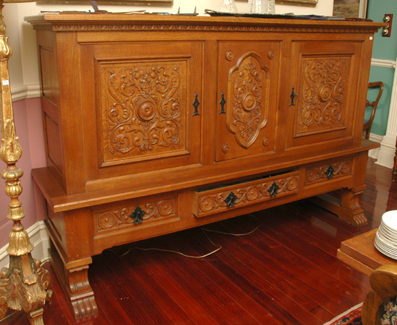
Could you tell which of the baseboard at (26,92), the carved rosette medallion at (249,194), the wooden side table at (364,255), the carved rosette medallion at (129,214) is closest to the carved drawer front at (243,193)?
the carved rosette medallion at (249,194)

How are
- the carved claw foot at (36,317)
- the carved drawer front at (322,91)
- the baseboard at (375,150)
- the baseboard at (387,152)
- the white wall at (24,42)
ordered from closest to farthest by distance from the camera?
the carved claw foot at (36,317)
the white wall at (24,42)
the carved drawer front at (322,91)
the baseboard at (387,152)
the baseboard at (375,150)

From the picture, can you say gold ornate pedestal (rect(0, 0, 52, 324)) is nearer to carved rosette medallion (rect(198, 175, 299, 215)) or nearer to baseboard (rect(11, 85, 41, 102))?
baseboard (rect(11, 85, 41, 102))

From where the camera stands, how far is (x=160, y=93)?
6.56ft

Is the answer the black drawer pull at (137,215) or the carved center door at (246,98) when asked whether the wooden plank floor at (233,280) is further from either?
the carved center door at (246,98)

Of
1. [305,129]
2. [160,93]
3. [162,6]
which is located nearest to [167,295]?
[160,93]

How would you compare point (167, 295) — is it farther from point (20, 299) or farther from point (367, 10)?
point (367, 10)

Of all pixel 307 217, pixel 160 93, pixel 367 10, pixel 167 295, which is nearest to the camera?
pixel 160 93

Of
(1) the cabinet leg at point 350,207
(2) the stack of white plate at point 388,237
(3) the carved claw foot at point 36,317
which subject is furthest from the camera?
(1) the cabinet leg at point 350,207

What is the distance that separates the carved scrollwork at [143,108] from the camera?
1.89 m

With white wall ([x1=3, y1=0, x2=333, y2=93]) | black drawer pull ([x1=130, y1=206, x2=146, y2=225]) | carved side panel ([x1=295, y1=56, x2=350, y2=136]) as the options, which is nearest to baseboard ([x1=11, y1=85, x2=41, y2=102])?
white wall ([x1=3, y1=0, x2=333, y2=93])

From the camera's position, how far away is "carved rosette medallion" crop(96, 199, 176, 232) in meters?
1.97

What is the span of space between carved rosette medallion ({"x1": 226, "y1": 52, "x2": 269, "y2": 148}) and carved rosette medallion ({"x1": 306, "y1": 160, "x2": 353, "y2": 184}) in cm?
54

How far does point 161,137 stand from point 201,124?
24cm

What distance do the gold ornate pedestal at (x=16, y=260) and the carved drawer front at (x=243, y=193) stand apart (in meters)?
0.84
